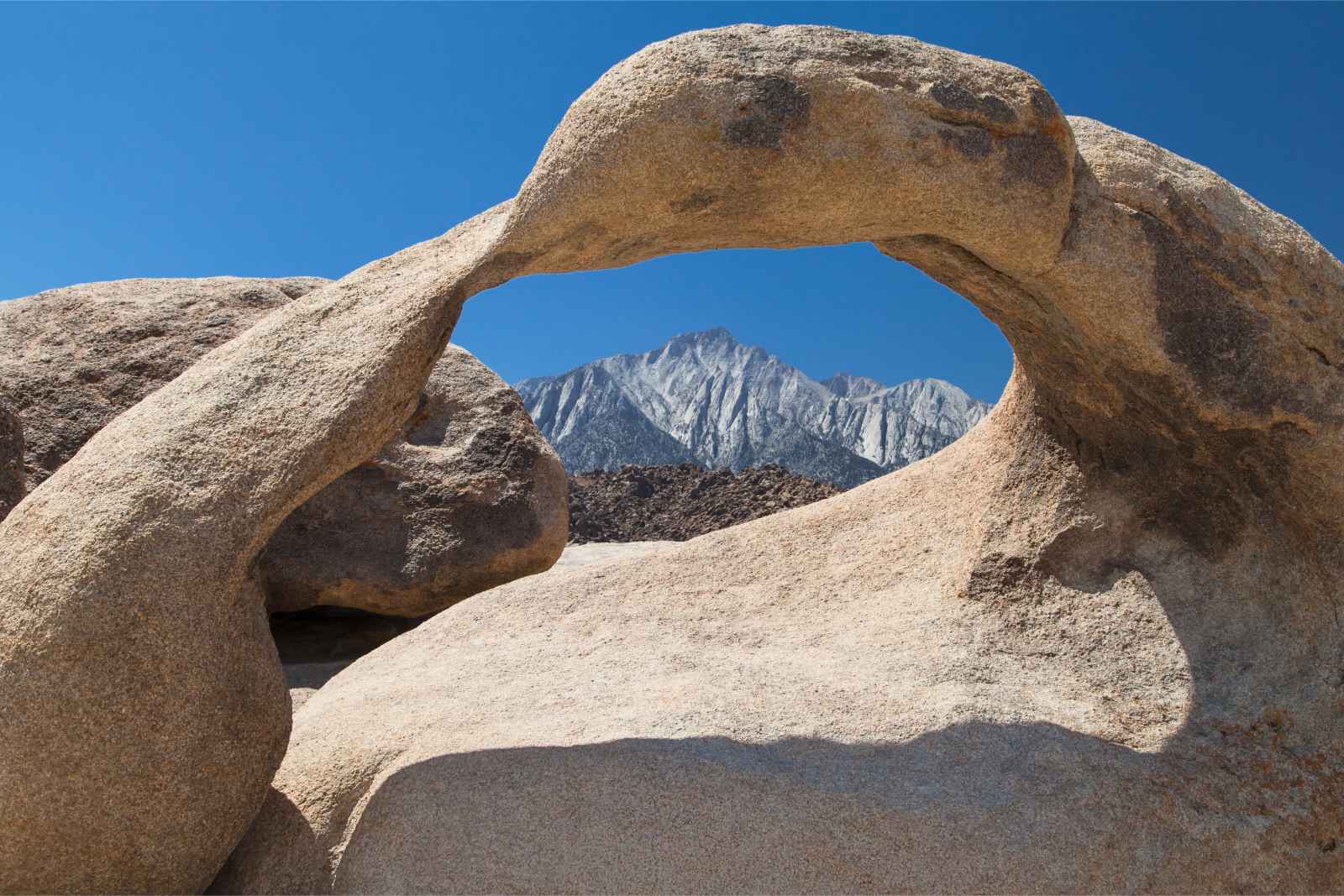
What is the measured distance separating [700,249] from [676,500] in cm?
1130

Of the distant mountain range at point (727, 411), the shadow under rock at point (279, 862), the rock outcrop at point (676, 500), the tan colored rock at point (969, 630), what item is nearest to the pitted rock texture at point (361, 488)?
the tan colored rock at point (969, 630)

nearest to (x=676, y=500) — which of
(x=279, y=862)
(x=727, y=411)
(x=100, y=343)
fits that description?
(x=100, y=343)

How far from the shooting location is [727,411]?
183 ft

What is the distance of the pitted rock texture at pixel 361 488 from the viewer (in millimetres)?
5422

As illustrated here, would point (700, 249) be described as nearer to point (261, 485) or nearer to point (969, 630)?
point (261, 485)

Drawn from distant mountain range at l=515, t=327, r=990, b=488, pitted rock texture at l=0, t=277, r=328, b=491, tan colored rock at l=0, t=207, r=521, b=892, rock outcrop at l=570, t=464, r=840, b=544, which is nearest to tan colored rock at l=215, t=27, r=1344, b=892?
tan colored rock at l=0, t=207, r=521, b=892

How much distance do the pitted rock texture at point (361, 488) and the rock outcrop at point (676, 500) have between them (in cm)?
A: 723

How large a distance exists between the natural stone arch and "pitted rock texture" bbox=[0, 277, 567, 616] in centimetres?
215

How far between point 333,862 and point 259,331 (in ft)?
5.65

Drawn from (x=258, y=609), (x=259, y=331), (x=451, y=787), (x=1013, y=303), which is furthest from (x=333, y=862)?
(x=1013, y=303)

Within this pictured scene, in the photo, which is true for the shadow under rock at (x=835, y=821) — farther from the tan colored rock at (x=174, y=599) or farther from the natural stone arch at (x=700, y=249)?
the tan colored rock at (x=174, y=599)

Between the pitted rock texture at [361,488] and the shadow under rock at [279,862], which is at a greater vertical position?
the pitted rock texture at [361,488]

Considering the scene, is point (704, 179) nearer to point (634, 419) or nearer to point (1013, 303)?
point (1013, 303)

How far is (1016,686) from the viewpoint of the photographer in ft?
12.7
